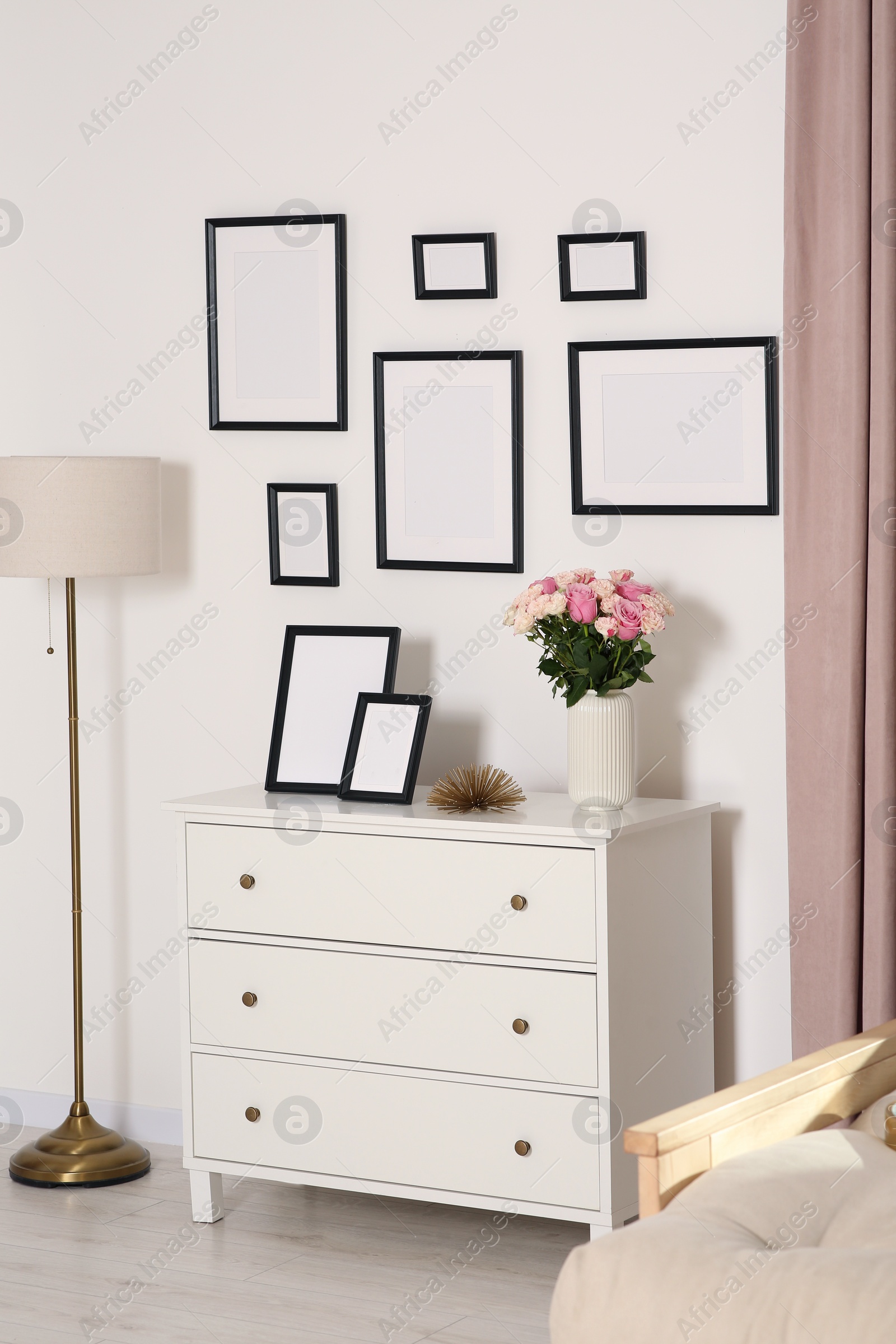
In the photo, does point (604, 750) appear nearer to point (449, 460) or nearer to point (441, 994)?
point (441, 994)

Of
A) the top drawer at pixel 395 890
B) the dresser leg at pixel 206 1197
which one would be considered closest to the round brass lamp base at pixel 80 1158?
the dresser leg at pixel 206 1197

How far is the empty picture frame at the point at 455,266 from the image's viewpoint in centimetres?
348

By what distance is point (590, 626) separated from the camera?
10.3 feet

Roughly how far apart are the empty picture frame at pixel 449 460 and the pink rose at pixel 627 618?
0.44 metres

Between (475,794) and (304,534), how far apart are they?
2.89 ft

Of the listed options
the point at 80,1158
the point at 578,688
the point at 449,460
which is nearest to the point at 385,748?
the point at 578,688

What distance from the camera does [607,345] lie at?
132 inches

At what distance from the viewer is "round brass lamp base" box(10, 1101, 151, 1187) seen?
3.65 m

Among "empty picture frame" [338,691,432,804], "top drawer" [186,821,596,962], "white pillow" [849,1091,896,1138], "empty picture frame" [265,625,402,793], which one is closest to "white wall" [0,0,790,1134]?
"empty picture frame" [265,625,402,793]

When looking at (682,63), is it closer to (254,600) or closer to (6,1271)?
(254,600)

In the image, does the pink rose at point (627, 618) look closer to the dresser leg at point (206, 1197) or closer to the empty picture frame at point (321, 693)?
the empty picture frame at point (321, 693)

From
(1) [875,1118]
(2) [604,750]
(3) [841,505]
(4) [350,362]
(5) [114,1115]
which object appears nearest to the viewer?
(1) [875,1118]

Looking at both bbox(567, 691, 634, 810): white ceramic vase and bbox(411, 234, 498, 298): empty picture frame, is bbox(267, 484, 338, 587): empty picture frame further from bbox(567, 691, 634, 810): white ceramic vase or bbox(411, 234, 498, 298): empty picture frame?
bbox(567, 691, 634, 810): white ceramic vase

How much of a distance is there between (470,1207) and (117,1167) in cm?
88
